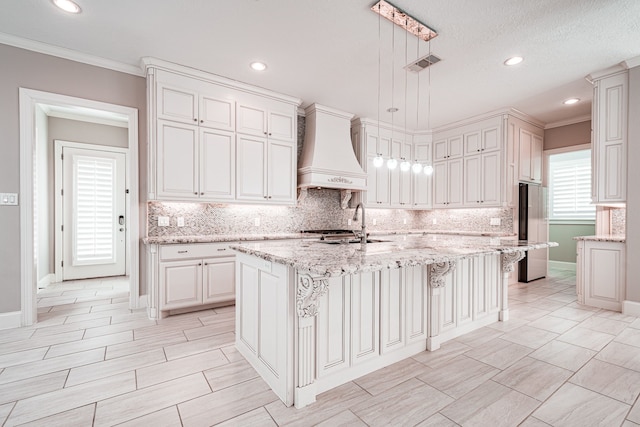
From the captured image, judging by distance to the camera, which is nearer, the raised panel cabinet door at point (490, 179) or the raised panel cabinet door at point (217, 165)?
the raised panel cabinet door at point (217, 165)

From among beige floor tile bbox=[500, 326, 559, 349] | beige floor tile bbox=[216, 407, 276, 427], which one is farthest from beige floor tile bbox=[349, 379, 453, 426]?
beige floor tile bbox=[500, 326, 559, 349]

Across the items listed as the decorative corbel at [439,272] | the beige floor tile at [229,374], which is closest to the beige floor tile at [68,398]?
the beige floor tile at [229,374]

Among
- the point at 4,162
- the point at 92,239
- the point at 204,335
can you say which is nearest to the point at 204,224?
the point at 204,335

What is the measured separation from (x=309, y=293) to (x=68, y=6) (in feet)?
9.89

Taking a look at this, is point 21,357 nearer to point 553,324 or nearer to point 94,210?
point 94,210

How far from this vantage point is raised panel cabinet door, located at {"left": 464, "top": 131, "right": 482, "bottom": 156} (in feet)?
16.3

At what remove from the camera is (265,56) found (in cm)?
315

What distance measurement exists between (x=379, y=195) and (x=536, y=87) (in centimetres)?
263

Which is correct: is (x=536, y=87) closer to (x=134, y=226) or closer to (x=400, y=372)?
(x=400, y=372)

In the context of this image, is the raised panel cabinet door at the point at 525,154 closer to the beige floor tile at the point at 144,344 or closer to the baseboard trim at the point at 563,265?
the baseboard trim at the point at 563,265

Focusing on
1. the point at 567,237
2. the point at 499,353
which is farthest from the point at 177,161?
the point at 567,237

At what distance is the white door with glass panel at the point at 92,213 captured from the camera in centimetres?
488

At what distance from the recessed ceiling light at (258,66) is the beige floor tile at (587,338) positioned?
401cm

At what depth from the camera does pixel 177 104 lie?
11.1 ft
